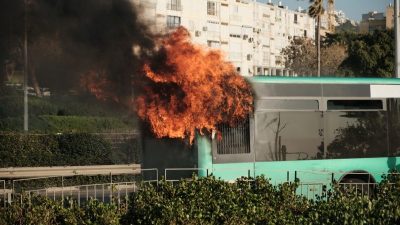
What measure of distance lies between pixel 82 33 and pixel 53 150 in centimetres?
1322

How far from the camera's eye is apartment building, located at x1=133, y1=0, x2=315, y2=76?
77.9 meters

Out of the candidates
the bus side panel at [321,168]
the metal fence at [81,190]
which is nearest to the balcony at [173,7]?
the metal fence at [81,190]

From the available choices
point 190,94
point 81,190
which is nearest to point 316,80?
point 190,94

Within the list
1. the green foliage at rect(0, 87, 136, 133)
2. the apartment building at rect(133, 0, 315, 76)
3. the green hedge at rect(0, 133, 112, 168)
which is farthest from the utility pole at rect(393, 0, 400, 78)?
the apartment building at rect(133, 0, 315, 76)

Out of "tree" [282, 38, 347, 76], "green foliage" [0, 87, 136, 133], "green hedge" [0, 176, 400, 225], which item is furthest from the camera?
"tree" [282, 38, 347, 76]

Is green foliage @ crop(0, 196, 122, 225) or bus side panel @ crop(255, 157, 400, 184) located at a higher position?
bus side panel @ crop(255, 157, 400, 184)

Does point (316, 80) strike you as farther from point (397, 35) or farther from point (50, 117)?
point (50, 117)

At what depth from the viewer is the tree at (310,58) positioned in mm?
69444

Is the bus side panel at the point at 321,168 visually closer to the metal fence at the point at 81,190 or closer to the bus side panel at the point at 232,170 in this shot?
the bus side panel at the point at 232,170

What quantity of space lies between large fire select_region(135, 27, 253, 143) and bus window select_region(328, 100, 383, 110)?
2.60m

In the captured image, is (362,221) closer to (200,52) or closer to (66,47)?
(200,52)

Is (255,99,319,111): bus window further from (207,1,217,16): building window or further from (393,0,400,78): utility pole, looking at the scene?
(207,1,217,16): building window

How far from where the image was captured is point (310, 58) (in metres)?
71.5

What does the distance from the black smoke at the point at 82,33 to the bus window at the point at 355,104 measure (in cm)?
451
